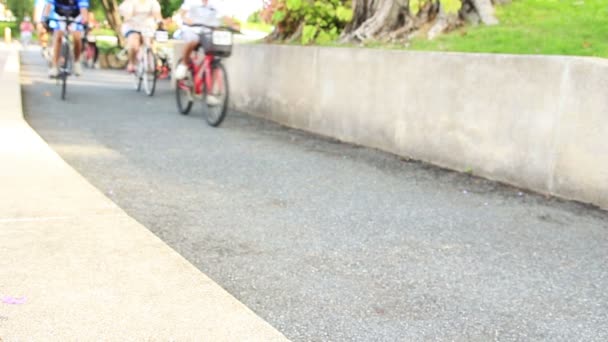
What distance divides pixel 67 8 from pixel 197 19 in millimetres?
2736

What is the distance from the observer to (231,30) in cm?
902

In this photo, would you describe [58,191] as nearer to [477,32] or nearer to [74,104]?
[477,32]

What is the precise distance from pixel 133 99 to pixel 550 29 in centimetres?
744

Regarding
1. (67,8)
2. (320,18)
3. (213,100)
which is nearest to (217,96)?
(213,100)

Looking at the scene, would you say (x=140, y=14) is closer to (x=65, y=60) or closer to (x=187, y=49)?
(x=65, y=60)

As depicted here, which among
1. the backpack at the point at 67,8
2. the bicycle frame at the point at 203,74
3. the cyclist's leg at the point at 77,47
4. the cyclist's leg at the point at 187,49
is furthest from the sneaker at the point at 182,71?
the cyclist's leg at the point at 77,47

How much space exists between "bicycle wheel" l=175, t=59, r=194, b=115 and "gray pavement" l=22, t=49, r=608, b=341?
2.13m

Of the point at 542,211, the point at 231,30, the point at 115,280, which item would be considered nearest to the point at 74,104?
the point at 231,30

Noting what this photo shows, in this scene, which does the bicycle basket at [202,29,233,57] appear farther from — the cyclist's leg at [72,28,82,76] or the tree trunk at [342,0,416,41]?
the cyclist's leg at [72,28,82,76]

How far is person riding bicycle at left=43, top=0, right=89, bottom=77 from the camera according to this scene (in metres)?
10.9

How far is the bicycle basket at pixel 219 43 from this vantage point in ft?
29.0

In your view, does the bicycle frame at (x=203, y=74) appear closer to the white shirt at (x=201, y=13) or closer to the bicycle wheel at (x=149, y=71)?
the white shirt at (x=201, y=13)

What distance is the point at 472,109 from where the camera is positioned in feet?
20.5

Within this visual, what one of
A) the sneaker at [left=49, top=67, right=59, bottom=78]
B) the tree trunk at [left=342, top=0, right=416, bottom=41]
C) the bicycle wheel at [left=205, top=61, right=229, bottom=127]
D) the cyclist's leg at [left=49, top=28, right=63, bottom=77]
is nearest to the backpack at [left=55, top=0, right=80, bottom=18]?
the cyclist's leg at [left=49, top=28, right=63, bottom=77]
